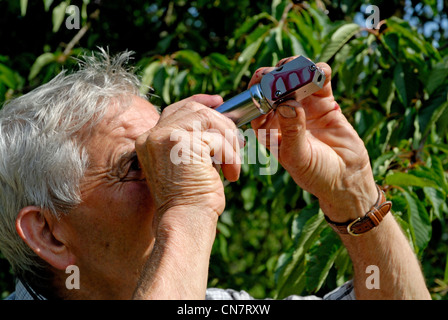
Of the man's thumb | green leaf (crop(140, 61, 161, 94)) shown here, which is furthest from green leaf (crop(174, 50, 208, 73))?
the man's thumb

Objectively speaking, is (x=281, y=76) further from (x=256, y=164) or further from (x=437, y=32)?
(x=437, y=32)

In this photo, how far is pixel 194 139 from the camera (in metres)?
1.06

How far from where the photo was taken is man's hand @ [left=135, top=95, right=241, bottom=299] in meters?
1.01

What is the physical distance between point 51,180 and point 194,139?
471 mm

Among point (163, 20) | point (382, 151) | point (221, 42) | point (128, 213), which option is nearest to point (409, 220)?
point (382, 151)

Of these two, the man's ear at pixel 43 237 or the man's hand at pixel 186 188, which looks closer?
the man's hand at pixel 186 188

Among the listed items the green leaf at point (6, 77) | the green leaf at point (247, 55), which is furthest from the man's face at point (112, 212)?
the green leaf at point (6, 77)

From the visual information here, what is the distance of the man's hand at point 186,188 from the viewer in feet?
3.31

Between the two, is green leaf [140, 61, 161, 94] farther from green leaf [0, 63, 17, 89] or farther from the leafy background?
green leaf [0, 63, 17, 89]

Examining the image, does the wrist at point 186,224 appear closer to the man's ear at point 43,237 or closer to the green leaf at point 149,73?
the man's ear at point 43,237

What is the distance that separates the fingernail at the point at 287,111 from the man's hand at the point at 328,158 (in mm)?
97

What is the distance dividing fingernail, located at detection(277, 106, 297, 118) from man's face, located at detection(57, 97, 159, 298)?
40 centimetres

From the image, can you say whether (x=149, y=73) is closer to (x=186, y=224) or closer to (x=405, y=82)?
(x=405, y=82)

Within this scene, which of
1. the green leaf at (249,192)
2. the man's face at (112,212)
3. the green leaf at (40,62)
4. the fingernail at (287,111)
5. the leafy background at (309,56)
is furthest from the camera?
the green leaf at (249,192)
